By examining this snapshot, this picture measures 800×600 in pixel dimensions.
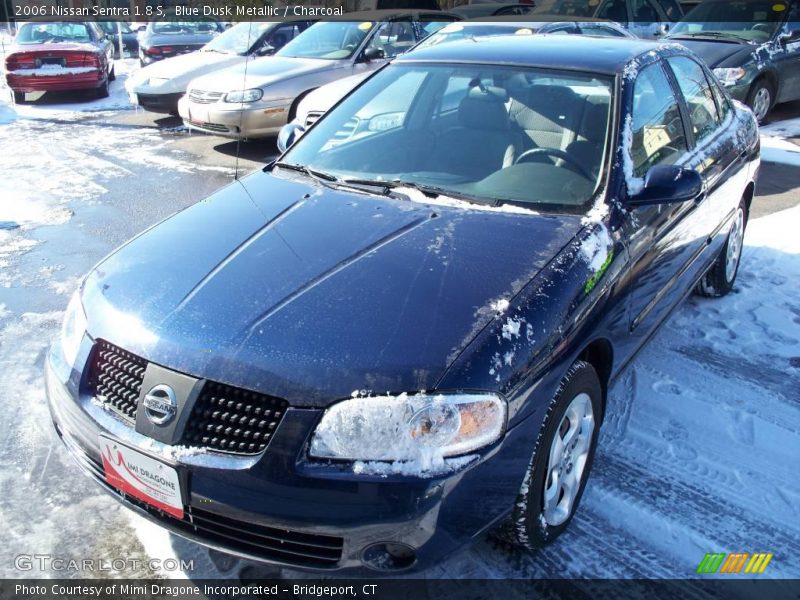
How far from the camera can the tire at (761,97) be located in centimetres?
929

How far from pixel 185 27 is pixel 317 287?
48.9 ft

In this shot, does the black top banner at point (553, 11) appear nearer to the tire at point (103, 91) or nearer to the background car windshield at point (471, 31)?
the background car windshield at point (471, 31)

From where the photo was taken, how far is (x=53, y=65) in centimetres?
1194

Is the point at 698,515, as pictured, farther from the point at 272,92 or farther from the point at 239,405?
the point at 272,92

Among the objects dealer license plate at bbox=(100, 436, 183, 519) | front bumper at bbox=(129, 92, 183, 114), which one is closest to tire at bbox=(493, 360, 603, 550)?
dealer license plate at bbox=(100, 436, 183, 519)

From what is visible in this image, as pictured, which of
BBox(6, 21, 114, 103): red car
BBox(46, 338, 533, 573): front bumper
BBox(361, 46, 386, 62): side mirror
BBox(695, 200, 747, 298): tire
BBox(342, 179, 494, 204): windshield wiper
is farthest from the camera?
BBox(6, 21, 114, 103): red car

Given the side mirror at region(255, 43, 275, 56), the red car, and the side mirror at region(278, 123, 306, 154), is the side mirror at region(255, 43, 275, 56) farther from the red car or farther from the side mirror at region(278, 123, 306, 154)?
the side mirror at region(278, 123, 306, 154)

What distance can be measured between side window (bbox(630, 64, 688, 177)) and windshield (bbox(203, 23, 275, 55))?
8.01 metres

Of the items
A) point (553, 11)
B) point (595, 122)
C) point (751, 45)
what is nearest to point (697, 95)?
point (595, 122)

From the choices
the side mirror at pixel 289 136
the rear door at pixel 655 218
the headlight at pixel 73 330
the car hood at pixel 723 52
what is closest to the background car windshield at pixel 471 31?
the car hood at pixel 723 52

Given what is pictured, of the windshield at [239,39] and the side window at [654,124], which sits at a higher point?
the side window at [654,124]

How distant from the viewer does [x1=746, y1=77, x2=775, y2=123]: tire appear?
9294 millimetres

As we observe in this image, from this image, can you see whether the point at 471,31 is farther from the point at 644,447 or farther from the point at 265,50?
the point at 644,447

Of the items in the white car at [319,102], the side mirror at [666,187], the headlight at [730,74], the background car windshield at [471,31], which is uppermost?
the background car windshield at [471,31]
